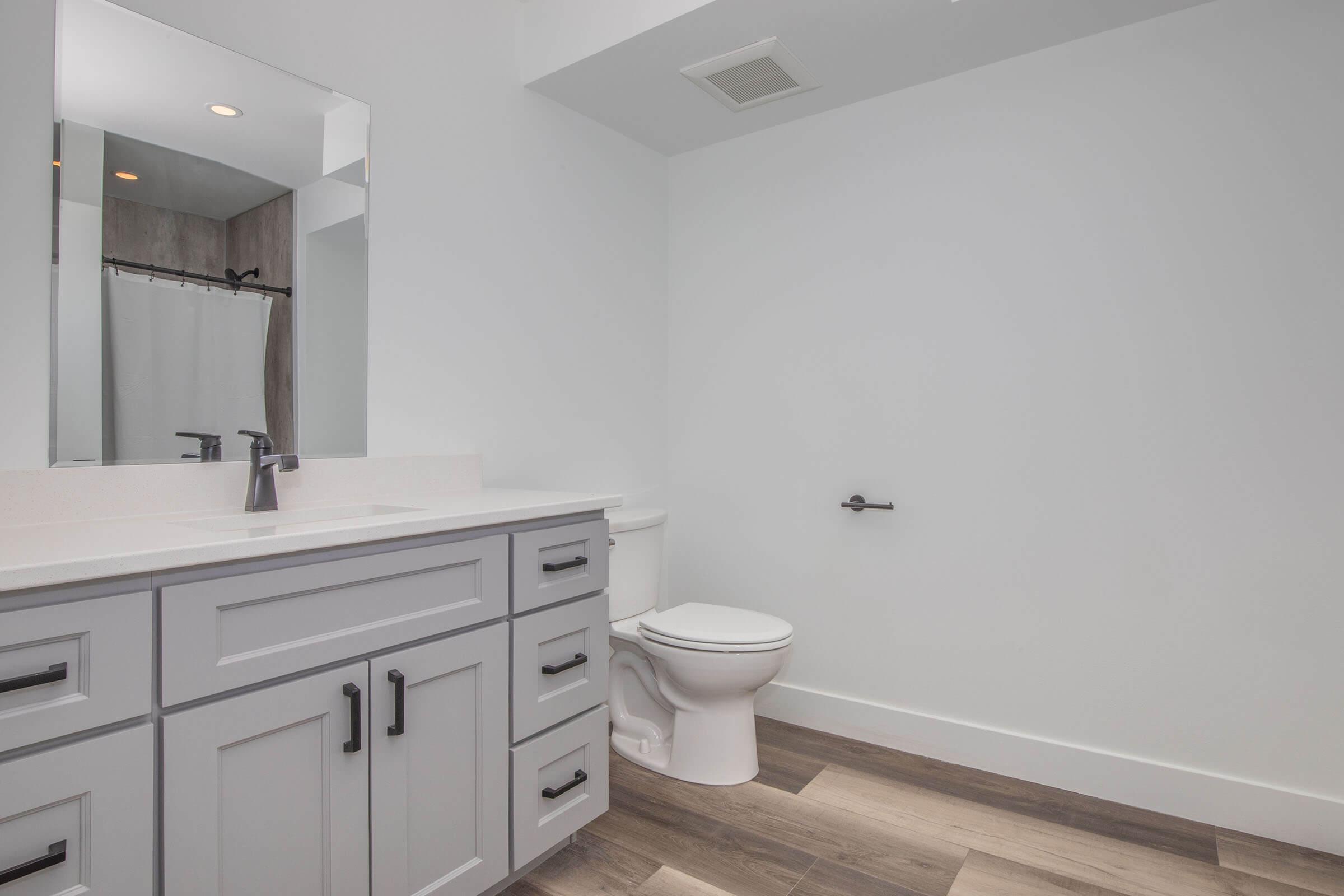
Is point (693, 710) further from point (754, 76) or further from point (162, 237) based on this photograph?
point (754, 76)

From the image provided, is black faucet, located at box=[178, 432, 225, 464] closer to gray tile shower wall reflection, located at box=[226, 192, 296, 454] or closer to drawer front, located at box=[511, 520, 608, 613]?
gray tile shower wall reflection, located at box=[226, 192, 296, 454]

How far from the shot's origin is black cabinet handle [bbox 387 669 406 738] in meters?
1.34

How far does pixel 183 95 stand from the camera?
5.27ft

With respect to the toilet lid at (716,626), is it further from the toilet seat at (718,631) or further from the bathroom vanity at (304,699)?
the bathroom vanity at (304,699)

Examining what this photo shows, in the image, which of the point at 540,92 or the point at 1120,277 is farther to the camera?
the point at 540,92

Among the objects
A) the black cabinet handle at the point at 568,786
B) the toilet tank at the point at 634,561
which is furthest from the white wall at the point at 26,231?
the toilet tank at the point at 634,561

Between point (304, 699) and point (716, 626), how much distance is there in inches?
49.2

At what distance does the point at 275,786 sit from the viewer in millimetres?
1192

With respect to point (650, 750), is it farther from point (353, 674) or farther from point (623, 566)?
point (353, 674)

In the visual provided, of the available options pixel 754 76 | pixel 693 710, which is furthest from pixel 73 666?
pixel 754 76

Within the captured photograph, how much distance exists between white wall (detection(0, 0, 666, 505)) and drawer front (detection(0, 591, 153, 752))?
0.63 metres

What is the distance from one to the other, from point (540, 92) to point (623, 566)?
5.30 feet

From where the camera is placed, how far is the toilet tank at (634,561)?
7.84 ft

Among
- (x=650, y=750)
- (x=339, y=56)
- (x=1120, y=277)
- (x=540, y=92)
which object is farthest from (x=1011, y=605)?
(x=339, y=56)
